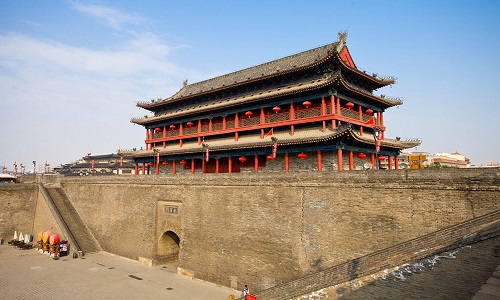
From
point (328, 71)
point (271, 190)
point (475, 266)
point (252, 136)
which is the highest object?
point (328, 71)

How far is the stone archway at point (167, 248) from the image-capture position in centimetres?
1953

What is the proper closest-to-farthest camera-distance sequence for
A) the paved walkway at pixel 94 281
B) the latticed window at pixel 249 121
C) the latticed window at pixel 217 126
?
the paved walkway at pixel 94 281 < the latticed window at pixel 249 121 < the latticed window at pixel 217 126

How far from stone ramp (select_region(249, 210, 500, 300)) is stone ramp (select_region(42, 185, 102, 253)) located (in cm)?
1798

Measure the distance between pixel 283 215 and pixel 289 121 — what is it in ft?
22.7

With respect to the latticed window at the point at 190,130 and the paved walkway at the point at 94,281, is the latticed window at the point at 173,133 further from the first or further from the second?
the paved walkway at the point at 94,281

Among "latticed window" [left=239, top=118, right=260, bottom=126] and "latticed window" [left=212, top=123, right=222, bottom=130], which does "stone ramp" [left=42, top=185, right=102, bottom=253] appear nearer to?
"latticed window" [left=212, top=123, right=222, bottom=130]

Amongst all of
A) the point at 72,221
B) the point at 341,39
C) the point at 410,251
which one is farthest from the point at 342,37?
the point at 72,221

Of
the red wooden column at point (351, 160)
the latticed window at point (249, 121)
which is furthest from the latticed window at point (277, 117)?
the red wooden column at point (351, 160)

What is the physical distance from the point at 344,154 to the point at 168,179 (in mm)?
10830

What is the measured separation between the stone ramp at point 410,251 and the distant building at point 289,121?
5.88 metres

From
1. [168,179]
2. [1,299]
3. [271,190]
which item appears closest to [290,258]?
[271,190]

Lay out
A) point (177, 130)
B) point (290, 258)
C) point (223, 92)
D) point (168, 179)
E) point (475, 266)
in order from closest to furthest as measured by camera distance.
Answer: point (475, 266) < point (290, 258) < point (168, 179) < point (223, 92) < point (177, 130)

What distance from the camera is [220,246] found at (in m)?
15.7

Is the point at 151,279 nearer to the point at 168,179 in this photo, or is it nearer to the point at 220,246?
the point at 220,246
